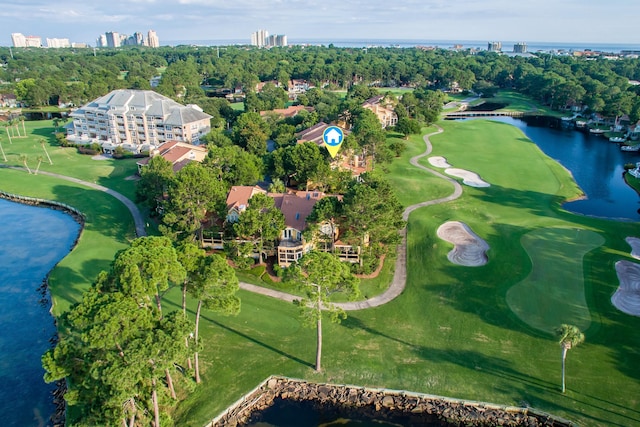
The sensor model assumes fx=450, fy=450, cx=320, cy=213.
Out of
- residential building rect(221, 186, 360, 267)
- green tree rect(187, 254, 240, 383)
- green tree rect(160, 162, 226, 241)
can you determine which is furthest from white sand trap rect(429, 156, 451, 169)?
green tree rect(187, 254, 240, 383)

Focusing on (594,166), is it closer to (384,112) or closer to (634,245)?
(634,245)

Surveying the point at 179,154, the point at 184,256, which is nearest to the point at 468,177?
the point at 179,154

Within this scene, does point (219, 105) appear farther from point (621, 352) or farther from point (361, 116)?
point (621, 352)

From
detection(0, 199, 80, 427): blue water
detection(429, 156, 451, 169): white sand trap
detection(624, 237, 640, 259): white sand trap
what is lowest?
detection(0, 199, 80, 427): blue water

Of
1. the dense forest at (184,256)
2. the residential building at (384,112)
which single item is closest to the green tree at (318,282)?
the dense forest at (184,256)

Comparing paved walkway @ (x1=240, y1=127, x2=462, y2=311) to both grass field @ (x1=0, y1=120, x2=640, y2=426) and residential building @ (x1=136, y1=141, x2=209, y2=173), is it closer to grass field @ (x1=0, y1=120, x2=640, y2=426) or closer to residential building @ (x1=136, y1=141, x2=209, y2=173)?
grass field @ (x1=0, y1=120, x2=640, y2=426)

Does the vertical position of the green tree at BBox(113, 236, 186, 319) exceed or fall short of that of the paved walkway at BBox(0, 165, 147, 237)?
it exceeds it
